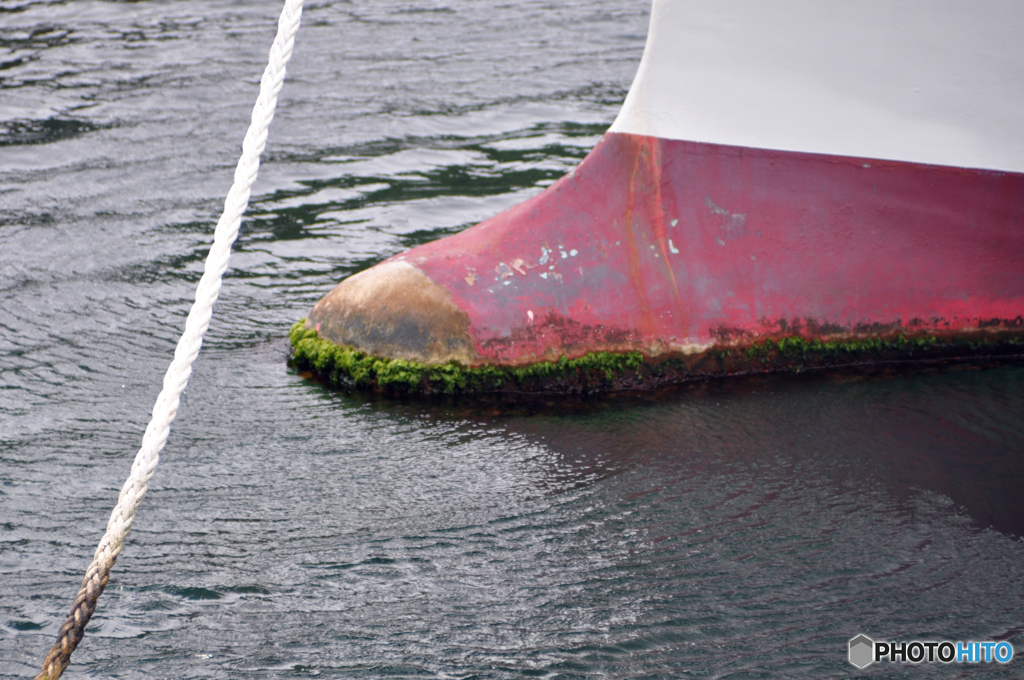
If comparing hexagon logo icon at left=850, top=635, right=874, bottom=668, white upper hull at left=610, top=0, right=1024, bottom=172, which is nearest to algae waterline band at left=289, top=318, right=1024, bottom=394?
white upper hull at left=610, top=0, right=1024, bottom=172

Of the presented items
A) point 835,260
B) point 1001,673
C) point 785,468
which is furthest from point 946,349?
point 1001,673

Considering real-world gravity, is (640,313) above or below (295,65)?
below

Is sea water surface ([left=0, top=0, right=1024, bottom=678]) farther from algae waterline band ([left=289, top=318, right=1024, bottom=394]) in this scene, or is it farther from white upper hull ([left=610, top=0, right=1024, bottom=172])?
white upper hull ([left=610, top=0, right=1024, bottom=172])

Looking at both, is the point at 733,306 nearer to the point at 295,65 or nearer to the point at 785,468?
the point at 785,468

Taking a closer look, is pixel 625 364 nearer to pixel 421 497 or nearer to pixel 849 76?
pixel 421 497

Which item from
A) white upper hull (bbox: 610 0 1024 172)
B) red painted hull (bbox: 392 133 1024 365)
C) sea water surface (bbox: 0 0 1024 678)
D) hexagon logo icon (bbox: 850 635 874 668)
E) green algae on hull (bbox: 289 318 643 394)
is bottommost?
hexagon logo icon (bbox: 850 635 874 668)

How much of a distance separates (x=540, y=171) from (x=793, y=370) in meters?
3.51

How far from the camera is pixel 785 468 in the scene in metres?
4.24

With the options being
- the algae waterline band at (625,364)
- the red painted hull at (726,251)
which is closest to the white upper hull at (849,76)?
the red painted hull at (726,251)

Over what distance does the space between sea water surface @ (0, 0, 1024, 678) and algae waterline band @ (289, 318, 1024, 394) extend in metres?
0.11

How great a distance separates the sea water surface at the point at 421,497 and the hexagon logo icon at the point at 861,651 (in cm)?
5

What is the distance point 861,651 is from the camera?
3217 millimetres

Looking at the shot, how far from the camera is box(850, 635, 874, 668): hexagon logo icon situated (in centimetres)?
317

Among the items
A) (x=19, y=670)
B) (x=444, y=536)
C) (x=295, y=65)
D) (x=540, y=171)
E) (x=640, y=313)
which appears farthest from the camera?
(x=295, y=65)
